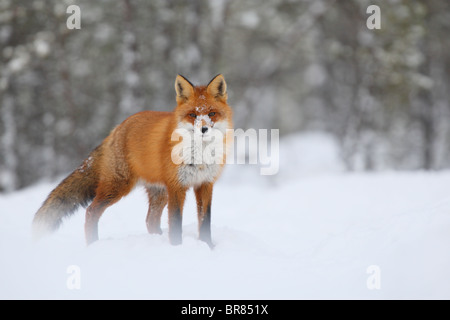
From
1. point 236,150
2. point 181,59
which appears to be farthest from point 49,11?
point 236,150

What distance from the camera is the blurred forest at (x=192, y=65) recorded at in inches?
427

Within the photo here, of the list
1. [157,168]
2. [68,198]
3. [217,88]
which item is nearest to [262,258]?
[157,168]

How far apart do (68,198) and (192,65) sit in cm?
648

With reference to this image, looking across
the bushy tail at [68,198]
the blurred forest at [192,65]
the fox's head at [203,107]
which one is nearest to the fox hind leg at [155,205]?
the bushy tail at [68,198]

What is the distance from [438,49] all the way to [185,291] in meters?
15.4

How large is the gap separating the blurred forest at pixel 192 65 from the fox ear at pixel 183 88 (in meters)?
6.03

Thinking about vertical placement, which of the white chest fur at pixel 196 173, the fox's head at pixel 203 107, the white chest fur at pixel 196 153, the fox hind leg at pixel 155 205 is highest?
the fox's head at pixel 203 107

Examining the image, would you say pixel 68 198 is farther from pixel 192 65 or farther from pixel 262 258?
pixel 192 65

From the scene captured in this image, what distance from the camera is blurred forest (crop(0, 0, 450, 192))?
1084cm

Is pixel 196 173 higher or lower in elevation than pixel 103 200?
higher

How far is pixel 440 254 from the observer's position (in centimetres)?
317

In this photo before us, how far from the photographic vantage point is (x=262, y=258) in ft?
12.6

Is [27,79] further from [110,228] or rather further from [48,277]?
[48,277]

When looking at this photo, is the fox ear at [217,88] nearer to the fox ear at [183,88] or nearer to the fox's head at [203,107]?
the fox's head at [203,107]
